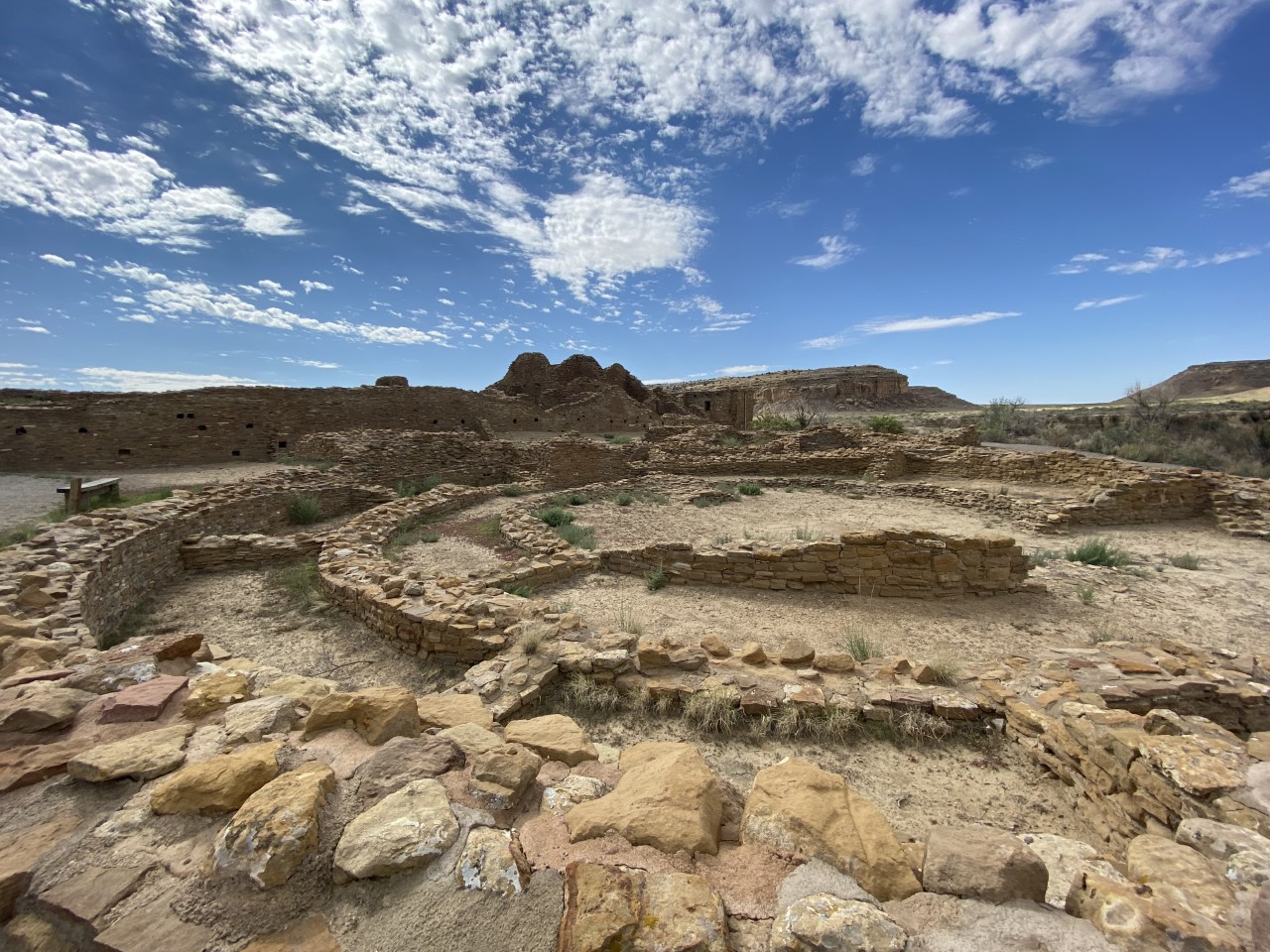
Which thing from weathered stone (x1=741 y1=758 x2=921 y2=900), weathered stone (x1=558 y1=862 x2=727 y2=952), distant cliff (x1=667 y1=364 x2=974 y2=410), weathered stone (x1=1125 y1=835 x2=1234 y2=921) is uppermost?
distant cliff (x1=667 y1=364 x2=974 y2=410)

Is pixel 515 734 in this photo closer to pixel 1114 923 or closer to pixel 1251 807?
pixel 1114 923

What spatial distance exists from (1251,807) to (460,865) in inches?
136

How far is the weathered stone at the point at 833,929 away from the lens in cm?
150

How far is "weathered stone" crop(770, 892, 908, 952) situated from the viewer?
1.50 m

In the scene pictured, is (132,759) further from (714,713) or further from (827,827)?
(714,713)

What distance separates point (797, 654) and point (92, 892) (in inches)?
168

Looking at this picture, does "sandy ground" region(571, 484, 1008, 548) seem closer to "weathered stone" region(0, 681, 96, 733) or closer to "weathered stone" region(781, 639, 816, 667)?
"weathered stone" region(781, 639, 816, 667)

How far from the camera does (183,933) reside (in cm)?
147

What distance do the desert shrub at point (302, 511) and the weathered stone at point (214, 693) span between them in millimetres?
9745

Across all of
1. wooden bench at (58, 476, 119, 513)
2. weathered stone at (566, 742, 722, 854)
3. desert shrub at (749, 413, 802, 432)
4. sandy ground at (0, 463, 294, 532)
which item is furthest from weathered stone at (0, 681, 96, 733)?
desert shrub at (749, 413, 802, 432)

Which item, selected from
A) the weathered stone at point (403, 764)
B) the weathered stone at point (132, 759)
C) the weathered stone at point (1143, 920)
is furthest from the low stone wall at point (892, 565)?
the weathered stone at point (132, 759)

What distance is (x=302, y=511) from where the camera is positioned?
11.5 m

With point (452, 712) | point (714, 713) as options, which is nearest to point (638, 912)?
point (452, 712)

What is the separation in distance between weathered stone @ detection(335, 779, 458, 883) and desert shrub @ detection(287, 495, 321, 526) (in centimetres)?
1151
